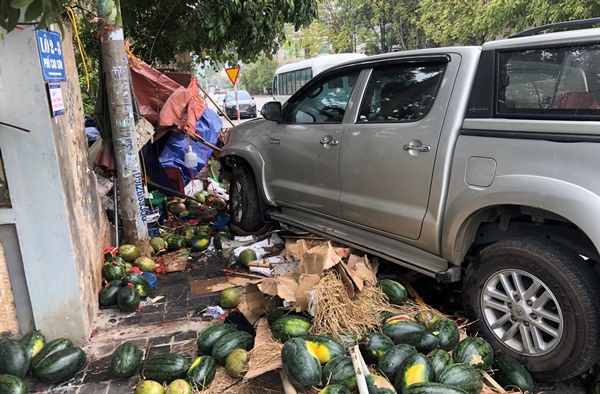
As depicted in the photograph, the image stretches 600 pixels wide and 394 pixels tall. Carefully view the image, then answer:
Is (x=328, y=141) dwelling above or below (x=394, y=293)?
above

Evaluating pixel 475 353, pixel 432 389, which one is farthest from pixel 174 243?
pixel 432 389

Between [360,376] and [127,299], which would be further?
[127,299]

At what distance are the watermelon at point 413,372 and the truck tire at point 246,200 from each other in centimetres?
339

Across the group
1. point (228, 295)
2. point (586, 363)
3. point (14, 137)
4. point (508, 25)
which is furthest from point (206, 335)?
point (508, 25)


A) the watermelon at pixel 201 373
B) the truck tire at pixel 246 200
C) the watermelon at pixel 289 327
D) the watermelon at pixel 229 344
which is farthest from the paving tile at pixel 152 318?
the truck tire at pixel 246 200

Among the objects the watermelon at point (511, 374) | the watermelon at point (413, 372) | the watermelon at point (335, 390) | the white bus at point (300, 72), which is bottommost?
the watermelon at point (511, 374)

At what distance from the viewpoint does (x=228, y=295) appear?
414 centimetres

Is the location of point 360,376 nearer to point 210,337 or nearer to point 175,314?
point 210,337

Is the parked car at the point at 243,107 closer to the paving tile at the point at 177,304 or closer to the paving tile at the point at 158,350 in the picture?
the paving tile at the point at 177,304

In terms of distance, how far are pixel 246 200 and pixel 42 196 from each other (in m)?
2.79

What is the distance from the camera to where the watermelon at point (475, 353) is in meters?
2.89

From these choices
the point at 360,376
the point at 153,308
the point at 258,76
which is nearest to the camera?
the point at 360,376

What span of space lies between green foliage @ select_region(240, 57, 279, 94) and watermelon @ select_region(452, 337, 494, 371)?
5381cm

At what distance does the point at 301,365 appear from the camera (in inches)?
104
